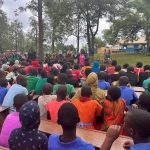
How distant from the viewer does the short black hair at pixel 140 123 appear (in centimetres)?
251

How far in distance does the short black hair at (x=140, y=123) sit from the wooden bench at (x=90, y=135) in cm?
114

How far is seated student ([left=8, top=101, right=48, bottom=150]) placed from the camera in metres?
3.10

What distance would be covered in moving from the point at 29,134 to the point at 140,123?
4.02ft

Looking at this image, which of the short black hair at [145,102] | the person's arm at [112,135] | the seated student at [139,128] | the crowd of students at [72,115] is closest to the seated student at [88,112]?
the crowd of students at [72,115]

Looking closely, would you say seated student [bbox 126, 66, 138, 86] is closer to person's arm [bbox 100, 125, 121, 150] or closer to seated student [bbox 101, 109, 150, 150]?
person's arm [bbox 100, 125, 121, 150]

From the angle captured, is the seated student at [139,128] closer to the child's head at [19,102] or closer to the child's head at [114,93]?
the child's head at [19,102]

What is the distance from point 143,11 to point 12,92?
28675 mm

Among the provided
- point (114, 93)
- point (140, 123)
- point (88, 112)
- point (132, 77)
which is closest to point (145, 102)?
point (114, 93)

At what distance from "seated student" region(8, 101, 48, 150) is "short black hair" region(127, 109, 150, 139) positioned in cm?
104

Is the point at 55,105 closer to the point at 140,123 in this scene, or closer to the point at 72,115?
the point at 72,115

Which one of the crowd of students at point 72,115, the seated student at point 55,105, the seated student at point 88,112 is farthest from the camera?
the seated student at point 55,105

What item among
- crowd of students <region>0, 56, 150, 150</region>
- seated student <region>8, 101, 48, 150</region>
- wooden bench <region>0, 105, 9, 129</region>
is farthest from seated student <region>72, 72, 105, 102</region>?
seated student <region>8, 101, 48, 150</region>

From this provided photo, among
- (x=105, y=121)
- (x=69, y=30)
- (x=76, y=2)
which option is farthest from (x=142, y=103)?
(x=69, y=30)

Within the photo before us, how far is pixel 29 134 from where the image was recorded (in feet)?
10.3
